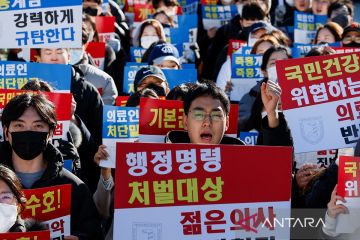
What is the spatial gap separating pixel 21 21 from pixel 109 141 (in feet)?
3.90

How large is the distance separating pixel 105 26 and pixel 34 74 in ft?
16.1

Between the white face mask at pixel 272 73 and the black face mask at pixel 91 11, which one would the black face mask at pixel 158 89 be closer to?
the white face mask at pixel 272 73

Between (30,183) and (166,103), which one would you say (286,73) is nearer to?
(166,103)

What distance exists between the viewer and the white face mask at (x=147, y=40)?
1274 cm

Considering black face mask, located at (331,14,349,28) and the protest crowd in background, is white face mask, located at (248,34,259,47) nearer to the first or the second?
black face mask, located at (331,14,349,28)

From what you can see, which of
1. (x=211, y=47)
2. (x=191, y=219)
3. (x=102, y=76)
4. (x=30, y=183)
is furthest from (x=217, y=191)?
(x=211, y=47)

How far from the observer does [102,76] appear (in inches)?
400

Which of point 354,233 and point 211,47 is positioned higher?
point 211,47

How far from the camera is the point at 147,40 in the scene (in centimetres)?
1280

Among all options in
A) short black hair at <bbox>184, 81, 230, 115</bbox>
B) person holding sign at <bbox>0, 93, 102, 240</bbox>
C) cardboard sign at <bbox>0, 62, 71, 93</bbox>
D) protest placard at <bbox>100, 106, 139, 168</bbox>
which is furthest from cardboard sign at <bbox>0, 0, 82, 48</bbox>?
person holding sign at <bbox>0, 93, 102, 240</bbox>

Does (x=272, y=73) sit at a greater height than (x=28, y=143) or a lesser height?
greater

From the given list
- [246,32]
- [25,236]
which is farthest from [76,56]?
[25,236]

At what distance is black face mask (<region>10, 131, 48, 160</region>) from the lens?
6180 mm

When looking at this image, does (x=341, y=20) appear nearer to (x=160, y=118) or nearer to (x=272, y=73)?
(x=272, y=73)
